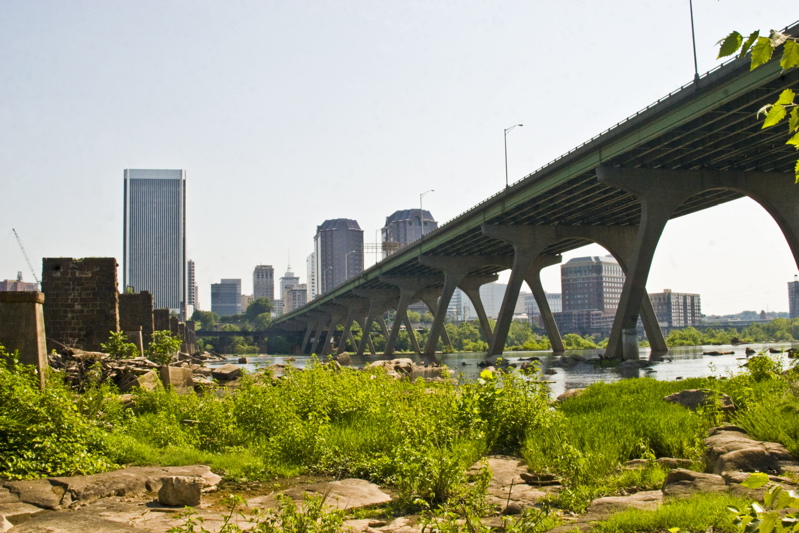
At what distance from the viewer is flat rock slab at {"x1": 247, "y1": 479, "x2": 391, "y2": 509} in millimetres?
8374

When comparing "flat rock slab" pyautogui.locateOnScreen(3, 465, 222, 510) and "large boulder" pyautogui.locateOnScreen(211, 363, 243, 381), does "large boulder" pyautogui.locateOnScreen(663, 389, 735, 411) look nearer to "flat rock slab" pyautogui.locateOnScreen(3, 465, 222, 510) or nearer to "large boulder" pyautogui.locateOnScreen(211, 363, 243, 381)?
"flat rock slab" pyautogui.locateOnScreen(3, 465, 222, 510)

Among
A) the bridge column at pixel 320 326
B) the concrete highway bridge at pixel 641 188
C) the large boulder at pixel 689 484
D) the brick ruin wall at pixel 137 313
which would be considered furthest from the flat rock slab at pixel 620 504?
the bridge column at pixel 320 326

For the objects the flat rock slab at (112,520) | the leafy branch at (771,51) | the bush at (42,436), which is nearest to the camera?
the leafy branch at (771,51)

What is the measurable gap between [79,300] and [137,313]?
12.7 m

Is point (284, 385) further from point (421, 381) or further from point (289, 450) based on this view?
point (289, 450)

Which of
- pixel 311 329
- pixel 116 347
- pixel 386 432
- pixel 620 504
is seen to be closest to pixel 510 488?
pixel 620 504

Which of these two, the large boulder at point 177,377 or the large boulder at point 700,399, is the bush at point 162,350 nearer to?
the large boulder at point 177,377

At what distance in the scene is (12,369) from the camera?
11531 mm

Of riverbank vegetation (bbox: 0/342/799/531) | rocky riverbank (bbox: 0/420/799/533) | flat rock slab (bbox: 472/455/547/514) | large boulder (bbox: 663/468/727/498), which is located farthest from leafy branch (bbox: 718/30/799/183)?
riverbank vegetation (bbox: 0/342/799/531)

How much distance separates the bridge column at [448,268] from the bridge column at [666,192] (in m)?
36.6

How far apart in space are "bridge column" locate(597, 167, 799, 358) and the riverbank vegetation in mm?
33921

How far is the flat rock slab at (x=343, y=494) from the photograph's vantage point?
27.5 ft

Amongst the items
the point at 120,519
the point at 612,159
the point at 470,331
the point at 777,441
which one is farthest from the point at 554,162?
the point at 470,331

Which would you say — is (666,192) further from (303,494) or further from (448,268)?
(303,494)
